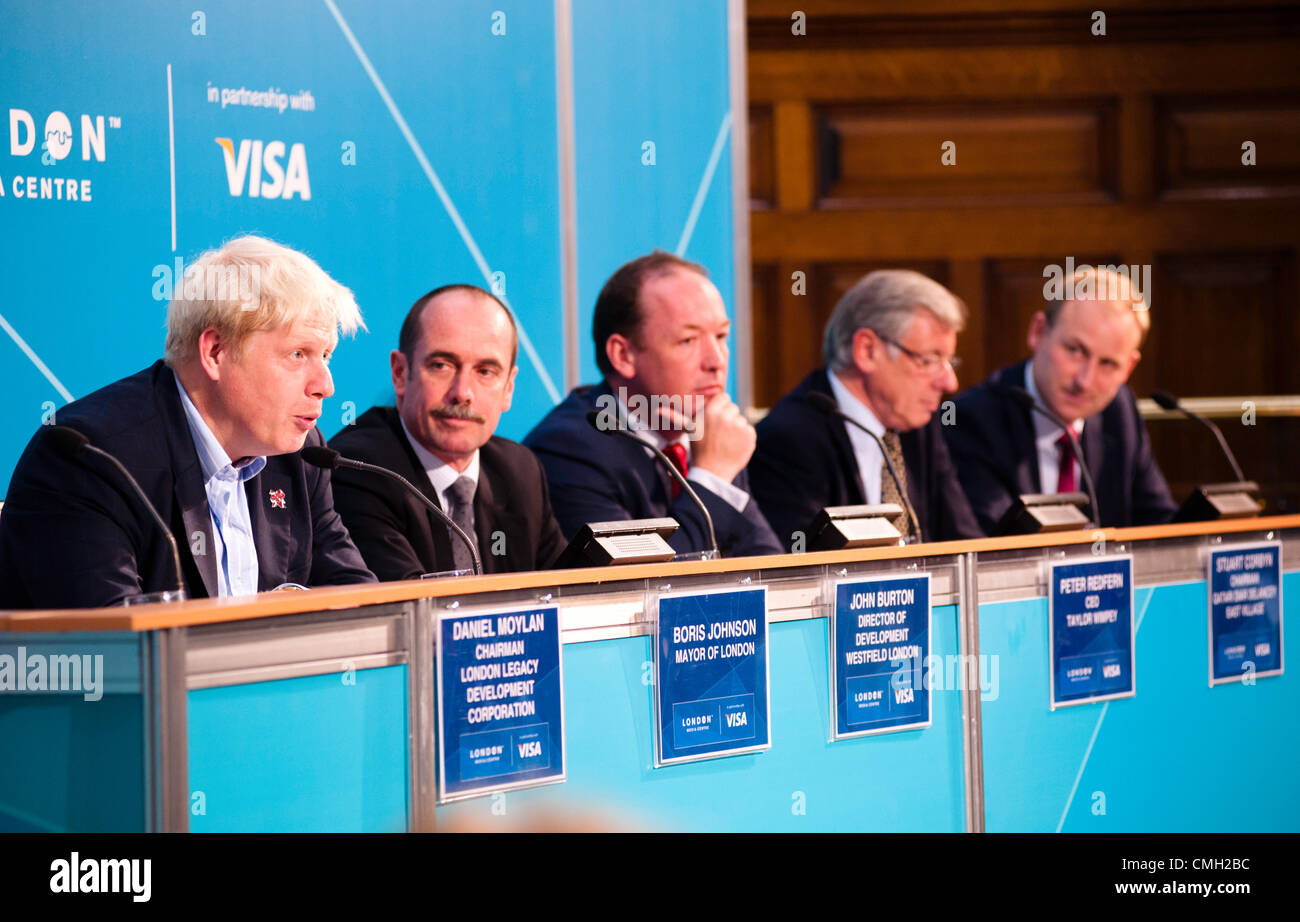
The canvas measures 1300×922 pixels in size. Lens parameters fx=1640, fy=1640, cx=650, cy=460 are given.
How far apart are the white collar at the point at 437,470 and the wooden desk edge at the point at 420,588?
77 cm

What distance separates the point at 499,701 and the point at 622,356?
157cm

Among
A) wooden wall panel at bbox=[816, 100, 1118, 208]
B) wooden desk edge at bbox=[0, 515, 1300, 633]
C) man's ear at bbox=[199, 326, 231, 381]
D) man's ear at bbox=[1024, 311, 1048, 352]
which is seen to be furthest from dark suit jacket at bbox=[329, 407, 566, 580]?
wooden wall panel at bbox=[816, 100, 1118, 208]

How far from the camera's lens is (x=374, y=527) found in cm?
283

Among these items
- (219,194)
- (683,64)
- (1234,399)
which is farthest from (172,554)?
(1234,399)

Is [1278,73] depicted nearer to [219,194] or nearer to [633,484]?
[633,484]

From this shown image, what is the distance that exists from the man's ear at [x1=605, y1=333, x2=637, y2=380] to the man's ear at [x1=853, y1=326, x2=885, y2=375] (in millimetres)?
646

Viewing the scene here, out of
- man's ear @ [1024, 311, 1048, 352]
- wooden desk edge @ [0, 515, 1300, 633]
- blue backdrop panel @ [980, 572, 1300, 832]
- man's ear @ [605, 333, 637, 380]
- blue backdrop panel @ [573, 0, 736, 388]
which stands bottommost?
blue backdrop panel @ [980, 572, 1300, 832]

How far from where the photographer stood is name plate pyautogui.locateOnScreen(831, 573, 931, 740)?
2.48 meters

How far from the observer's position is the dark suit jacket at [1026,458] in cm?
408

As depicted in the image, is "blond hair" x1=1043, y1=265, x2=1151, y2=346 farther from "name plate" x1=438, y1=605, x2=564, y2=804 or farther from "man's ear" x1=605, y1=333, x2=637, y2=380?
"name plate" x1=438, y1=605, x2=564, y2=804

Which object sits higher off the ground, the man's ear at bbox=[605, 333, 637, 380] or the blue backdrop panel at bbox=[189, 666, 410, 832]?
the man's ear at bbox=[605, 333, 637, 380]

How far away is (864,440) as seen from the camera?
3.78 meters

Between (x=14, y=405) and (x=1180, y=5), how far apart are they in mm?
4344

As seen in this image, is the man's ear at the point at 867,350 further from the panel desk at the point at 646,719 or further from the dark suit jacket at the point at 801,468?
the panel desk at the point at 646,719
